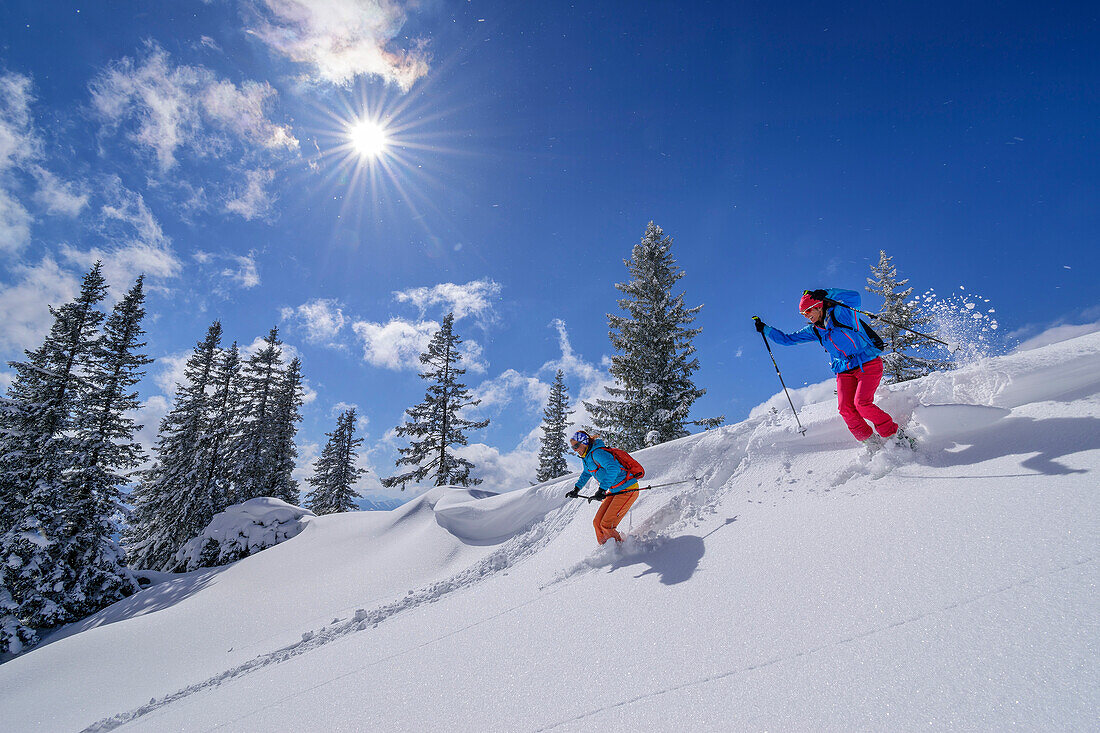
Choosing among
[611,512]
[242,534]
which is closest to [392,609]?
[611,512]

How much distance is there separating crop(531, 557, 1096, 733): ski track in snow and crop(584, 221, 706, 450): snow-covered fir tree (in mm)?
12671

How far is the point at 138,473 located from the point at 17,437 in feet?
47.8

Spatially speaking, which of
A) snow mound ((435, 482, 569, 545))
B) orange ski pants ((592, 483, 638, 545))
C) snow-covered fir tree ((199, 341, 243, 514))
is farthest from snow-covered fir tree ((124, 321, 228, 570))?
orange ski pants ((592, 483, 638, 545))

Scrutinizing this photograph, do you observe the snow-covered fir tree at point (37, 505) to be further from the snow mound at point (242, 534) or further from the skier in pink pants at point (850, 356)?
the skier in pink pants at point (850, 356)

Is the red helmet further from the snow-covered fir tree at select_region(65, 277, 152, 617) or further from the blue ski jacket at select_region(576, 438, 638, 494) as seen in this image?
the snow-covered fir tree at select_region(65, 277, 152, 617)

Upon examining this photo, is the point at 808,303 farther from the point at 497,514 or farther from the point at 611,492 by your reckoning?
the point at 497,514

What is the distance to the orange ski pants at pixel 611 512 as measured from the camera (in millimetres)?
5754

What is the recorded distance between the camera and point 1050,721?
5.54ft

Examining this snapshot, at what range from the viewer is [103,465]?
18688 millimetres

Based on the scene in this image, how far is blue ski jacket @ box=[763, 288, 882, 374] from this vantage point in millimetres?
4887

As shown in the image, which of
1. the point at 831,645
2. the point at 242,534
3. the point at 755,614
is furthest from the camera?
the point at 242,534

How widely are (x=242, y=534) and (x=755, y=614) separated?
18.8 m

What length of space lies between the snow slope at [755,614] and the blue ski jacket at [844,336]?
0.90 m

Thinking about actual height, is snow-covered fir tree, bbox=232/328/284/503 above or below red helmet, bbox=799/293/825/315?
above
